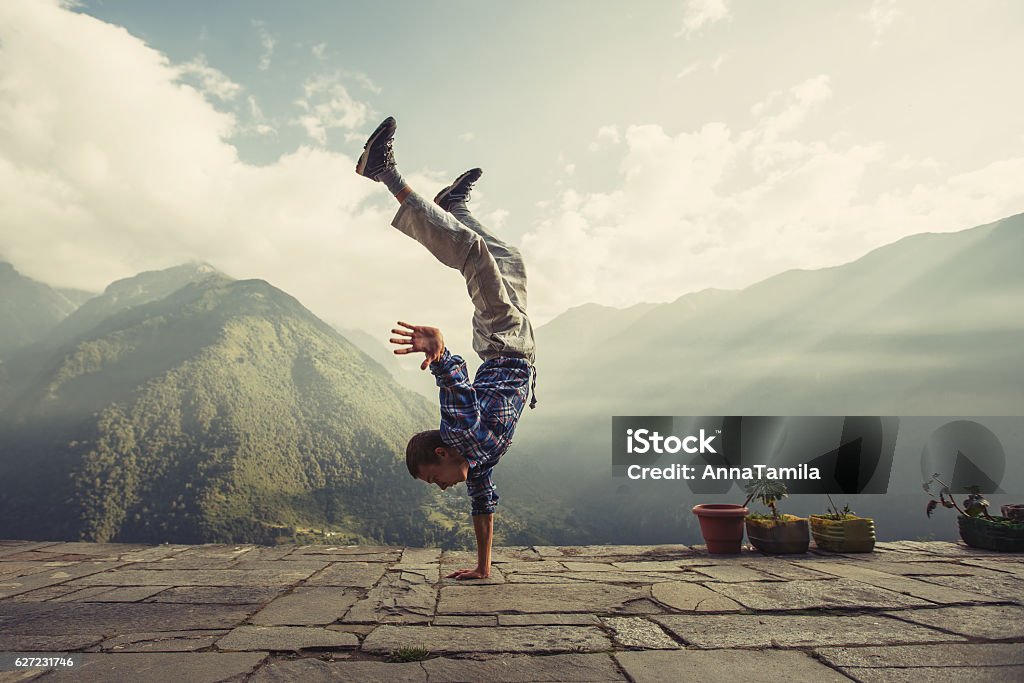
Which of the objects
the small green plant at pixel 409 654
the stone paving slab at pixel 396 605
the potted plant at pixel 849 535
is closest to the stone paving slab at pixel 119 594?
the stone paving slab at pixel 396 605

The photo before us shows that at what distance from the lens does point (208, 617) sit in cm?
261

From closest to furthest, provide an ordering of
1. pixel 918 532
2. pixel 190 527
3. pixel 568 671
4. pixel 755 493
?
pixel 568 671 → pixel 755 493 → pixel 190 527 → pixel 918 532

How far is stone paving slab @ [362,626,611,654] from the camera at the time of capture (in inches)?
82.6

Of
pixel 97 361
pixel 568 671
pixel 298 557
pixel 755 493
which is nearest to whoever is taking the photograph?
pixel 568 671

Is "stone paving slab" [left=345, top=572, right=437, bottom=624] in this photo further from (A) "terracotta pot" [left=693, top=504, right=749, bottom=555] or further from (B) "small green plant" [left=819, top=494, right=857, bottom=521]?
(B) "small green plant" [left=819, top=494, right=857, bottom=521]

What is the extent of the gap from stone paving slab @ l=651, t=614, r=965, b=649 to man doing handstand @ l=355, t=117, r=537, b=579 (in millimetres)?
1258

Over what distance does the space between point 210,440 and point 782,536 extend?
57.6 meters

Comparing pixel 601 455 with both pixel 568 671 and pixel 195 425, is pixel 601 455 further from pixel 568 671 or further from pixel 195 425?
pixel 568 671

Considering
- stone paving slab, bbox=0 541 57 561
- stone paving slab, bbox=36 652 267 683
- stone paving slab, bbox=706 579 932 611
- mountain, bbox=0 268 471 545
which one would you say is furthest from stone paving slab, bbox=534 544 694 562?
mountain, bbox=0 268 471 545

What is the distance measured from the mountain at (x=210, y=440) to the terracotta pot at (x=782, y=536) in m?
37.8

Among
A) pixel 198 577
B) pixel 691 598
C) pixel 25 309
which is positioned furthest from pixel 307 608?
pixel 25 309

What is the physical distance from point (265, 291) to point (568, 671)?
102 meters

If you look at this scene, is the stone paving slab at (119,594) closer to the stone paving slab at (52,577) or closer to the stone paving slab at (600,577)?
the stone paving slab at (52,577)

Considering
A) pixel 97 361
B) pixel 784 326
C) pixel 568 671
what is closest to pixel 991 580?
pixel 568 671
